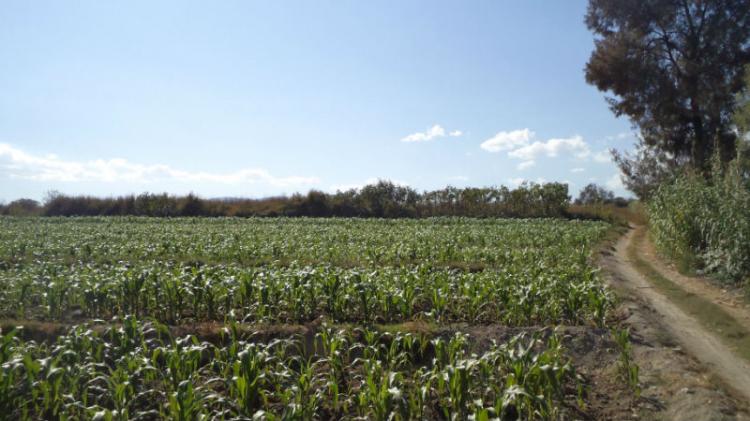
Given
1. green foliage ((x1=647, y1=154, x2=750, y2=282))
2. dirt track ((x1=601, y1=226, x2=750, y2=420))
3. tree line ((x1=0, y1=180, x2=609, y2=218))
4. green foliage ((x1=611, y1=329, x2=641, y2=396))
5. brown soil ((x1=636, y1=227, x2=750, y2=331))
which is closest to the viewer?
dirt track ((x1=601, y1=226, x2=750, y2=420))

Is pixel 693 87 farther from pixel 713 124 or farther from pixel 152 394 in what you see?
pixel 152 394

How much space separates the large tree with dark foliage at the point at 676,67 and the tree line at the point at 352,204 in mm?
12523

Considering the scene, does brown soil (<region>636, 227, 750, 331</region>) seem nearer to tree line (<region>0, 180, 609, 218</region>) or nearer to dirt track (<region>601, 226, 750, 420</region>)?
dirt track (<region>601, 226, 750, 420</region>)

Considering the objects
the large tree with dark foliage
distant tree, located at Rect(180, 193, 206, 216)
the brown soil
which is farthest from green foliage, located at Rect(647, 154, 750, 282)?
distant tree, located at Rect(180, 193, 206, 216)

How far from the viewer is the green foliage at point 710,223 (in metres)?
9.90

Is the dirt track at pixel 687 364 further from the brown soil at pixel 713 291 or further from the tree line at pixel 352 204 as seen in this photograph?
the tree line at pixel 352 204

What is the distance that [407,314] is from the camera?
7102 millimetres

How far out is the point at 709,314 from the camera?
323 inches

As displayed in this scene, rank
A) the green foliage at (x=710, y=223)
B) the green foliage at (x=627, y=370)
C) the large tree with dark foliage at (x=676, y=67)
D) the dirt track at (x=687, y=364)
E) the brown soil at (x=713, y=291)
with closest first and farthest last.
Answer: the dirt track at (x=687, y=364) → the green foliage at (x=627, y=370) → the brown soil at (x=713, y=291) → the green foliage at (x=710, y=223) → the large tree with dark foliage at (x=676, y=67)

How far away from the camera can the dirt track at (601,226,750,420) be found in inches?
175

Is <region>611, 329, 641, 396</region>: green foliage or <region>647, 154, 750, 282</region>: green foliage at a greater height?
<region>647, 154, 750, 282</region>: green foliage

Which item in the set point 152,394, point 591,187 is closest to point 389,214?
point 152,394

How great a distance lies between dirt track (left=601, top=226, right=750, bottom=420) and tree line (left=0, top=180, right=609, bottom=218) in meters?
31.0

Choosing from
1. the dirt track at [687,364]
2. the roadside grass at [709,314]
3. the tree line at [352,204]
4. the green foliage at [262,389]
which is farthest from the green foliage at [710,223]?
the tree line at [352,204]
